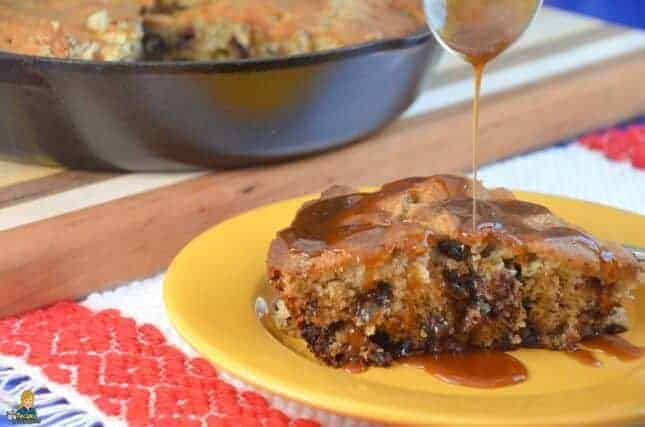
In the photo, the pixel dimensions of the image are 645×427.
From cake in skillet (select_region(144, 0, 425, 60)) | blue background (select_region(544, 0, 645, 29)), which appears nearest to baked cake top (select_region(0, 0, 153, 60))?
cake in skillet (select_region(144, 0, 425, 60))

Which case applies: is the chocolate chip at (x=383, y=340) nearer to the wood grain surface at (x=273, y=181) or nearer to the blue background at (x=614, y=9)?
the wood grain surface at (x=273, y=181)

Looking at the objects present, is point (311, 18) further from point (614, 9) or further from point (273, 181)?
point (614, 9)

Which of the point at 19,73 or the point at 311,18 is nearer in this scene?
the point at 19,73

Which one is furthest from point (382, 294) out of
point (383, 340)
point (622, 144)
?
point (622, 144)

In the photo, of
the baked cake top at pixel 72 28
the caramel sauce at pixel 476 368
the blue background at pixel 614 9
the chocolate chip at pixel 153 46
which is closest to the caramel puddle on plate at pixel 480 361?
A: the caramel sauce at pixel 476 368

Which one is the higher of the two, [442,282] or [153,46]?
[153,46]

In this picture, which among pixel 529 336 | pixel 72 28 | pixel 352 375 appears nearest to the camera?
pixel 352 375

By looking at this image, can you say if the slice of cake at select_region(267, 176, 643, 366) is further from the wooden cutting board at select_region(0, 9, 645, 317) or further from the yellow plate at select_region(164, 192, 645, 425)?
the wooden cutting board at select_region(0, 9, 645, 317)
